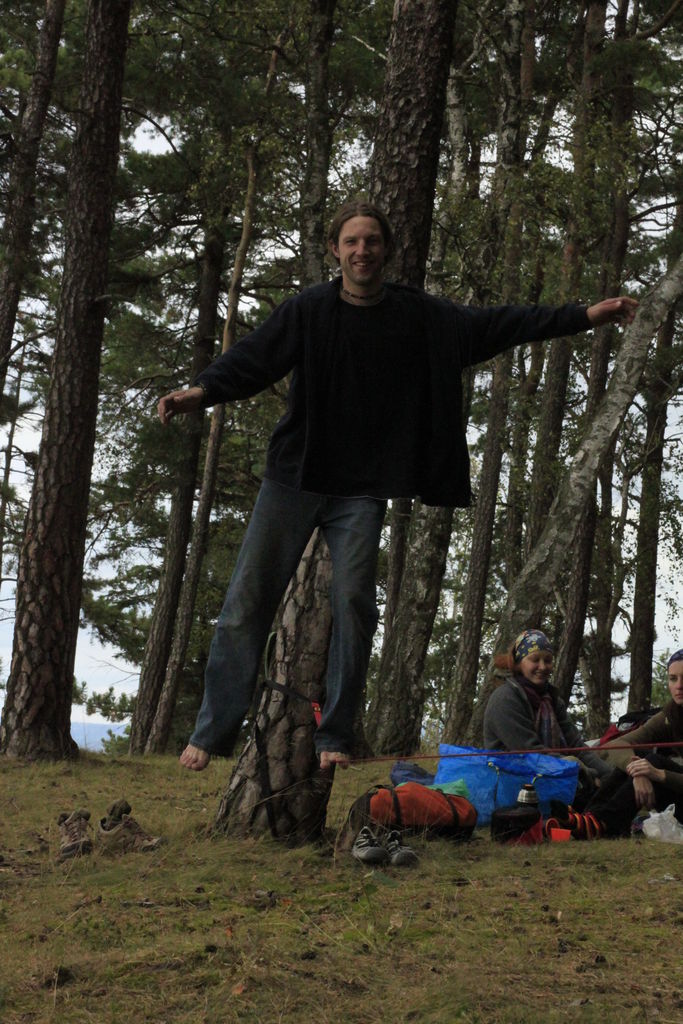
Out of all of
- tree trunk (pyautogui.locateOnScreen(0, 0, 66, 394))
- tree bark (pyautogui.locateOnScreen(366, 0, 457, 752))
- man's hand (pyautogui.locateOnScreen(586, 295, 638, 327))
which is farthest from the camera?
tree trunk (pyautogui.locateOnScreen(0, 0, 66, 394))

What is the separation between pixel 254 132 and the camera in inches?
611

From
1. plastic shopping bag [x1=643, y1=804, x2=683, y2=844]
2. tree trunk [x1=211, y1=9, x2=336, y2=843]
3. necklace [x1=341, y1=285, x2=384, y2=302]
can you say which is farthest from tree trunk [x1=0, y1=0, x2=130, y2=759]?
necklace [x1=341, y1=285, x2=384, y2=302]

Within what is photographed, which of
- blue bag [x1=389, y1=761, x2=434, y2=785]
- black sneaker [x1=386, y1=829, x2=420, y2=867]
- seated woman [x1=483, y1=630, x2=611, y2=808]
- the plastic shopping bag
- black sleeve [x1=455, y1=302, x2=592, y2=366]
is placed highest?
black sleeve [x1=455, y1=302, x2=592, y2=366]

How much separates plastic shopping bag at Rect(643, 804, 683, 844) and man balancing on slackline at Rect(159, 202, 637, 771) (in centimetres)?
279

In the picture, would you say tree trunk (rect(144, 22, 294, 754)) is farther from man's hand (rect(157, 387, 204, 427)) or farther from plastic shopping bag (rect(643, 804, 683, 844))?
man's hand (rect(157, 387, 204, 427))

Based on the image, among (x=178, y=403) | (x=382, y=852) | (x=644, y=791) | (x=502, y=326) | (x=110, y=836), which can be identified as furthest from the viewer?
(x=644, y=791)

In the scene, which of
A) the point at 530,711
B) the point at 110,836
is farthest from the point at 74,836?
the point at 530,711

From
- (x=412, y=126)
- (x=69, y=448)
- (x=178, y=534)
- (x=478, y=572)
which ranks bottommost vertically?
(x=478, y=572)

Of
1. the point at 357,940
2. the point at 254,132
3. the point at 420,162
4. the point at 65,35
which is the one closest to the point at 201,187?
the point at 254,132

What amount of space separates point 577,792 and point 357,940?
3314 mm

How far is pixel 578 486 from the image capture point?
422 inches

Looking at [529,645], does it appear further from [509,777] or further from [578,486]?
[578,486]

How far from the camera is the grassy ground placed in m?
3.49

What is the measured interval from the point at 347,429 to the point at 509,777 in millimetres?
3070
